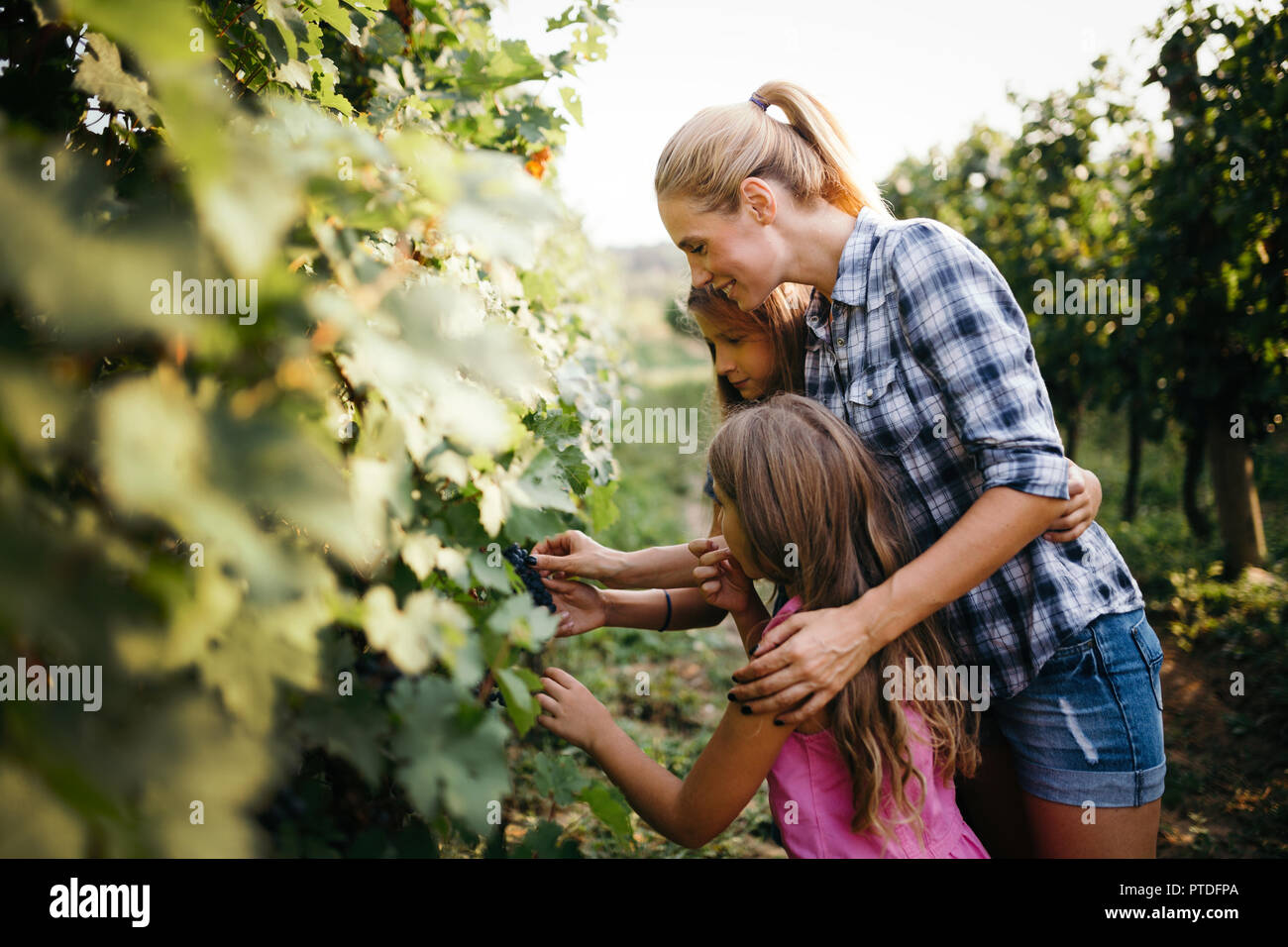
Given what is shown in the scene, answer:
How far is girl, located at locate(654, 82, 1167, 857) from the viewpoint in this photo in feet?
5.14

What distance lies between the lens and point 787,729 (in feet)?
5.21

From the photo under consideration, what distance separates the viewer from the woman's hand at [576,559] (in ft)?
6.75

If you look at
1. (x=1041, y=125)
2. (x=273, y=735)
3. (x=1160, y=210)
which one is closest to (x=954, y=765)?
(x=273, y=735)

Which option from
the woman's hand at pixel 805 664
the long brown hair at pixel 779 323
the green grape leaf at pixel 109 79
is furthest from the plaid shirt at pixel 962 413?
the green grape leaf at pixel 109 79

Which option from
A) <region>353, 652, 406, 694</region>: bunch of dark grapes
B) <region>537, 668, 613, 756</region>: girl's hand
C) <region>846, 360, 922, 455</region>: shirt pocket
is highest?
<region>846, 360, 922, 455</region>: shirt pocket

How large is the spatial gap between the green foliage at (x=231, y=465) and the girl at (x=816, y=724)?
50 centimetres

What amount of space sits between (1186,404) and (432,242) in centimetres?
658

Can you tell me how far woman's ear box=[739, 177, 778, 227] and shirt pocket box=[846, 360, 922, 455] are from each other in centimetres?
47

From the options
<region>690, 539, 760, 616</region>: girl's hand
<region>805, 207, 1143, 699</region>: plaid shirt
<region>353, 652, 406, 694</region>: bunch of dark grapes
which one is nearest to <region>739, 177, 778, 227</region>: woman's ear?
<region>805, 207, 1143, 699</region>: plaid shirt

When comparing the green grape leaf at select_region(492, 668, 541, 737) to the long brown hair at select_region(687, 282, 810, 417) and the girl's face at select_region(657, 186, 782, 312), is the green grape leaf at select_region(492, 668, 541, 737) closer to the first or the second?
the girl's face at select_region(657, 186, 782, 312)

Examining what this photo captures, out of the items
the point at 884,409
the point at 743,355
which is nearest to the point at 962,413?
the point at 884,409

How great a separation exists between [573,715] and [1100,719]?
3.79 feet

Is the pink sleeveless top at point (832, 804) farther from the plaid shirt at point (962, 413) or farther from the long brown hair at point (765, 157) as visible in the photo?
the long brown hair at point (765, 157)

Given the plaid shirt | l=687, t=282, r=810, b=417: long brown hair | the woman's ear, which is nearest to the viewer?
the plaid shirt
